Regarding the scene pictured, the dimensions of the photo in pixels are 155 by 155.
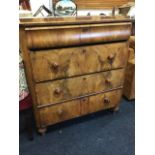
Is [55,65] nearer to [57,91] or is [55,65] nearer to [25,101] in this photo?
[57,91]

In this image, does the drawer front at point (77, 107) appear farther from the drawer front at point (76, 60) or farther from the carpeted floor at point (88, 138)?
the drawer front at point (76, 60)

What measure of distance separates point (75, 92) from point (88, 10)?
3.20ft

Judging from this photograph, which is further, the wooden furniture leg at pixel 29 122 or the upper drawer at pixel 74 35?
the wooden furniture leg at pixel 29 122

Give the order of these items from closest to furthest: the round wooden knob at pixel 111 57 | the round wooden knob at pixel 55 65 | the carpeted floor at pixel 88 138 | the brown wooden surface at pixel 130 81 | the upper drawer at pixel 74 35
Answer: the upper drawer at pixel 74 35 → the round wooden knob at pixel 55 65 → the carpeted floor at pixel 88 138 → the round wooden knob at pixel 111 57 → the brown wooden surface at pixel 130 81

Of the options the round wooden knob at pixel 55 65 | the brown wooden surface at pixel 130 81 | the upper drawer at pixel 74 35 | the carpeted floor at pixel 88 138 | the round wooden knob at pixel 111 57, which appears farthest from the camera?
the brown wooden surface at pixel 130 81

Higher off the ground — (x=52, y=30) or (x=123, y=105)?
(x=52, y=30)

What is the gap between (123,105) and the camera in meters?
1.97

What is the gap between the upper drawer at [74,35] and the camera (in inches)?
46.4

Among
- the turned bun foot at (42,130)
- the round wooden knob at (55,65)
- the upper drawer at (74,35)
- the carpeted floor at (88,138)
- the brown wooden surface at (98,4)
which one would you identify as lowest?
the carpeted floor at (88,138)

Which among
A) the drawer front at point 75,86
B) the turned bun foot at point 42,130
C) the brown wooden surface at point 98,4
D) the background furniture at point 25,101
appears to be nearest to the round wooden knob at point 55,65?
the drawer front at point 75,86

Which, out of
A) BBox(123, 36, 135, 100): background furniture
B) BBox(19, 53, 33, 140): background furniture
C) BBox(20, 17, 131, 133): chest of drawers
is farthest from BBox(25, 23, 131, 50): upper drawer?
BBox(123, 36, 135, 100): background furniture

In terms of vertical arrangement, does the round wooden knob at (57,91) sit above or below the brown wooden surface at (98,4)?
below
